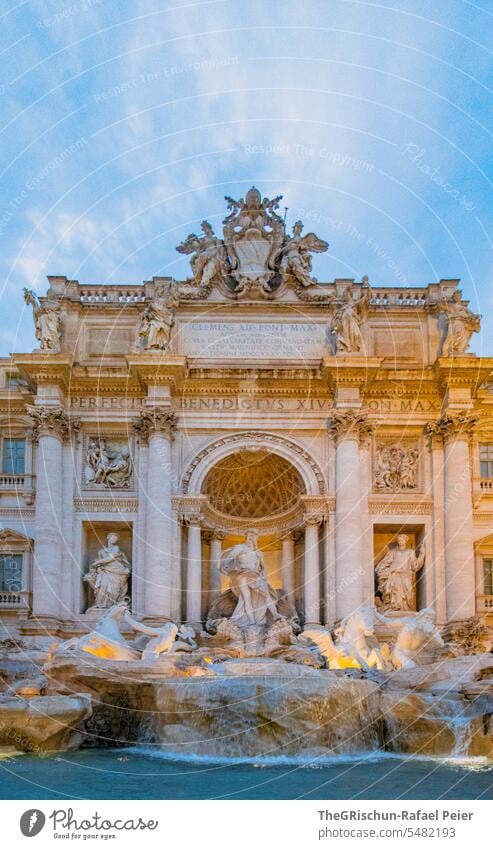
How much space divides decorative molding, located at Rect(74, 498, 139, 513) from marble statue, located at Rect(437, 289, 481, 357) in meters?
10.4

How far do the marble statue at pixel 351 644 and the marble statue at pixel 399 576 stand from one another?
3456 millimetres

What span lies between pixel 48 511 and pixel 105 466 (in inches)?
89.3

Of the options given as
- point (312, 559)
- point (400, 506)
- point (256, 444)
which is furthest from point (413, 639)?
point (256, 444)

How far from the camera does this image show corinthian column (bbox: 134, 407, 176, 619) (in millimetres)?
31547

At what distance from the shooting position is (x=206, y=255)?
34.9m

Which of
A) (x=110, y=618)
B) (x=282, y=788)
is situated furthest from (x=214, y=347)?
(x=282, y=788)

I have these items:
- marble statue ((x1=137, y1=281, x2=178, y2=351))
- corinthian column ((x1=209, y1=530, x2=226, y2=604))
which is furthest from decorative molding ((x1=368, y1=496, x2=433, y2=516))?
marble statue ((x1=137, y1=281, x2=178, y2=351))

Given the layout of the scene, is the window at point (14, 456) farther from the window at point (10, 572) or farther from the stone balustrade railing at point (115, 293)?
the stone balustrade railing at point (115, 293)

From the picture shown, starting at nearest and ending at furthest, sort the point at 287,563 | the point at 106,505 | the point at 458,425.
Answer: the point at 458,425, the point at 106,505, the point at 287,563

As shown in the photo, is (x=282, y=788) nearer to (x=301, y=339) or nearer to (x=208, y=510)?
(x=208, y=510)

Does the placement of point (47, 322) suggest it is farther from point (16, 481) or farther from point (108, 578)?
point (108, 578)
